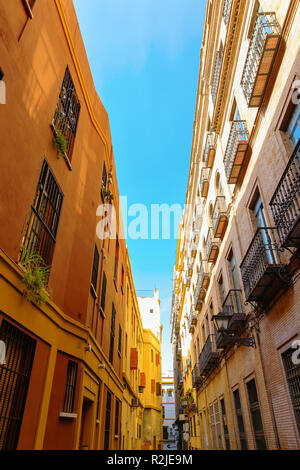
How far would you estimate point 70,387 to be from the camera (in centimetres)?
774

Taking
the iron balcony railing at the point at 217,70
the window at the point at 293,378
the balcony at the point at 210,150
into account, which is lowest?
the window at the point at 293,378

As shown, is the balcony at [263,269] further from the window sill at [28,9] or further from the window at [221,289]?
the window sill at [28,9]

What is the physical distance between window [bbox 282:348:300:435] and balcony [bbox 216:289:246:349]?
2.50 metres

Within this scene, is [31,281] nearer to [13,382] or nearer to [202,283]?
[13,382]

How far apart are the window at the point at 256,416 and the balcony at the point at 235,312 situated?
60.3 inches

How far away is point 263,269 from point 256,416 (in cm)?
509

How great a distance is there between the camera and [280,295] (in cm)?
742

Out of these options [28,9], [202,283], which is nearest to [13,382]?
[28,9]

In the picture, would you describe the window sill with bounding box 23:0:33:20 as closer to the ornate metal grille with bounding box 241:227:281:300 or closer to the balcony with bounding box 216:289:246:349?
the ornate metal grille with bounding box 241:227:281:300

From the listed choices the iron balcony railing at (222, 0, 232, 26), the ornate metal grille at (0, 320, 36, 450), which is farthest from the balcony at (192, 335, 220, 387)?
the iron balcony railing at (222, 0, 232, 26)

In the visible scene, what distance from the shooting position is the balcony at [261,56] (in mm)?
7363

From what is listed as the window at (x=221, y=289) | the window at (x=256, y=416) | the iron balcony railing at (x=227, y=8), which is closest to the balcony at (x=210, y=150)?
the iron balcony railing at (x=227, y=8)

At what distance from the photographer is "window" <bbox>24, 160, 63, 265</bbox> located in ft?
22.1
